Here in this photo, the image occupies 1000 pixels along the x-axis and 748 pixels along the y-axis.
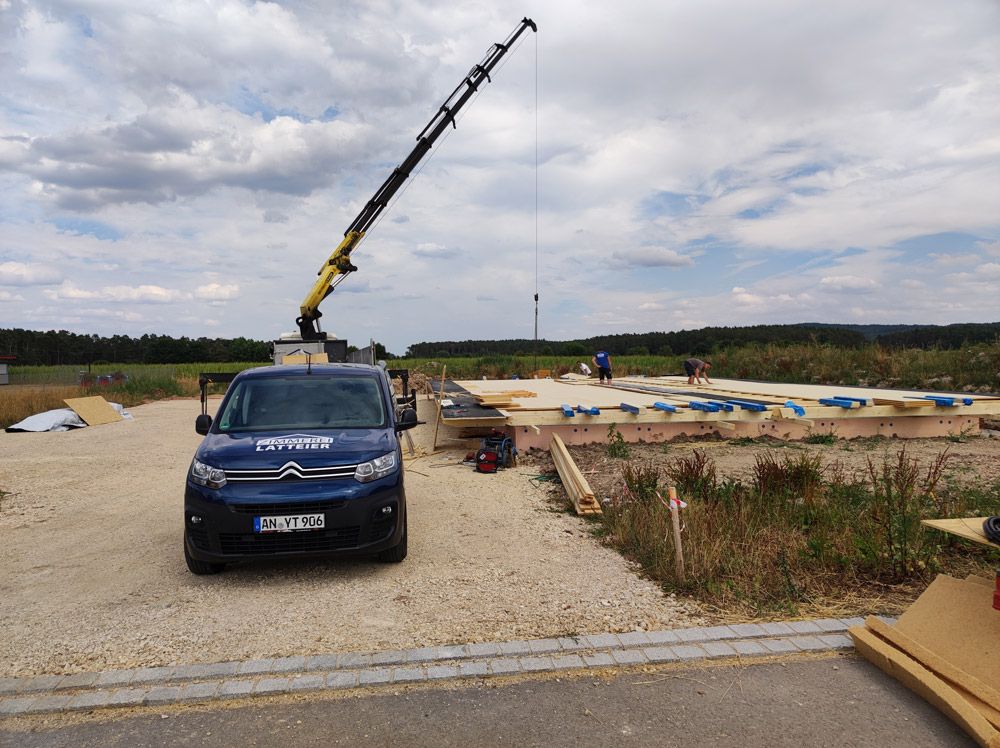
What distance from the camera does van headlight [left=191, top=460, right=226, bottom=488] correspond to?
5305mm

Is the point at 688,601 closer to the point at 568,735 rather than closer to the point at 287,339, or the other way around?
the point at 568,735

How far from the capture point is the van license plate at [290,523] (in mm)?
5203

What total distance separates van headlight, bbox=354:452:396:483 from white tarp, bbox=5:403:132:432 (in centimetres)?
1601

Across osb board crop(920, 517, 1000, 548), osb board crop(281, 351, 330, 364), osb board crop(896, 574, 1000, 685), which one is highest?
osb board crop(281, 351, 330, 364)

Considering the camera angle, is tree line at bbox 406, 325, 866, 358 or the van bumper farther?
tree line at bbox 406, 325, 866, 358

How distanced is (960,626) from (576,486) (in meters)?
4.61

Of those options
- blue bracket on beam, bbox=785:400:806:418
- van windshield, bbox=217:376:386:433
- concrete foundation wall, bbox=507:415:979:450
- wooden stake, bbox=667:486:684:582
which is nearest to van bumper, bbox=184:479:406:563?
van windshield, bbox=217:376:386:433

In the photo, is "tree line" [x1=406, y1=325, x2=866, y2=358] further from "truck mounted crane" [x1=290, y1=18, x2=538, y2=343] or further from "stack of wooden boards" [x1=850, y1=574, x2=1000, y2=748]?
"stack of wooden boards" [x1=850, y1=574, x2=1000, y2=748]

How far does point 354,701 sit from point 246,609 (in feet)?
5.62

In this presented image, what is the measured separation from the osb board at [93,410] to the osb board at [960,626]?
67.2 feet

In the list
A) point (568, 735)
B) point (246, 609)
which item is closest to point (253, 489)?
point (246, 609)

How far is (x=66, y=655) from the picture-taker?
4.14 m

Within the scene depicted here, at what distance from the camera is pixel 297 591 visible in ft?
17.2

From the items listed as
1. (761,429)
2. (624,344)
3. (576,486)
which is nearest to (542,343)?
(624,344)
